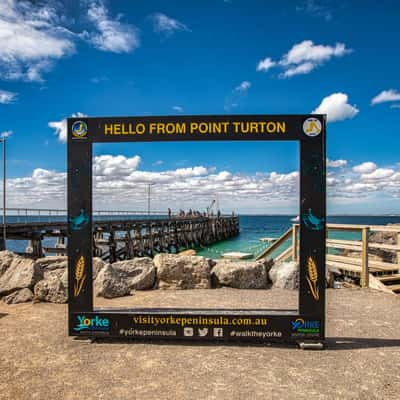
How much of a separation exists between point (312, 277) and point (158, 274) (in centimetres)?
410

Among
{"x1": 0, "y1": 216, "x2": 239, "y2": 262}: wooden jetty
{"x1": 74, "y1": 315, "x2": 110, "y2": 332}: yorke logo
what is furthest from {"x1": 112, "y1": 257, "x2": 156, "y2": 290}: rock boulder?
{"x1": 0, "y1": 216, "x2": 239, "y2": 262}: wooden jetty

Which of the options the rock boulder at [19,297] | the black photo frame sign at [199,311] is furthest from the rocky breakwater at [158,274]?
the black photo frame sign at [199,311]

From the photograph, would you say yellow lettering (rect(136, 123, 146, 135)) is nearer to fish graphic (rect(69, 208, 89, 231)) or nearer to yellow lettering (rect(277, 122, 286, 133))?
fish graphic (rect(69, 208, 89, 231))

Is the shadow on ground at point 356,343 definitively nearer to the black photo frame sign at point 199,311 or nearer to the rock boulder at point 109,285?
the black photo frame sign at point 199,311

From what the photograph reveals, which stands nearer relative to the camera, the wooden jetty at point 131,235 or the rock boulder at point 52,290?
the rock boulder at point 52,290

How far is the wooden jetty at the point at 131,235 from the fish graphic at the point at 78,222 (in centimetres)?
1672

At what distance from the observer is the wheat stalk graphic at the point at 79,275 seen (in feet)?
14.4

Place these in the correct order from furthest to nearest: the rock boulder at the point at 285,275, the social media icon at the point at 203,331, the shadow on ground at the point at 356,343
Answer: the rock boulder at the point at 285,275, the social media icon at the point at 203,331, the shadow on ground at the point at 356,343

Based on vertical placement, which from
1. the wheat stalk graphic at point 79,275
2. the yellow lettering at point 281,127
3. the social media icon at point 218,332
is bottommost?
the social media icon at point 218,332

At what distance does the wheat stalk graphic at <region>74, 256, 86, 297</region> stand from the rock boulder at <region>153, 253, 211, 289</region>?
120 inches

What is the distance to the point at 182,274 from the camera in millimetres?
7309

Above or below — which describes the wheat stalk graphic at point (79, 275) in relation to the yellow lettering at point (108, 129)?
below

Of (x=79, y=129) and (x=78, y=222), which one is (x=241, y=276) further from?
(x=79, y=129)

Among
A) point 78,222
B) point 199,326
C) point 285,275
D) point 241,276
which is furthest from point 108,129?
point 285,275
